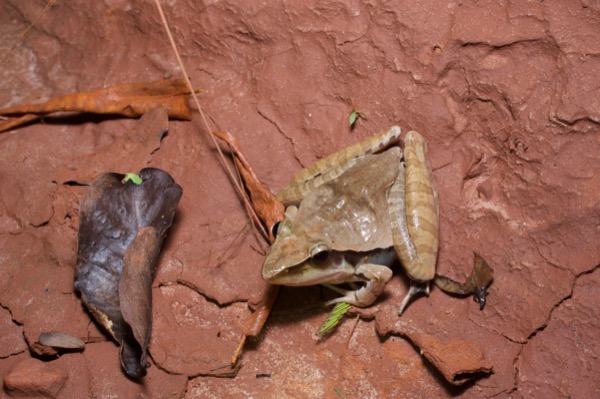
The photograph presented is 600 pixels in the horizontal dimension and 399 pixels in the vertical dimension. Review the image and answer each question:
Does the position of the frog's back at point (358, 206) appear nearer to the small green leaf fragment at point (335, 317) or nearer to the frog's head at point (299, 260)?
the frog's head at point (299, 260)

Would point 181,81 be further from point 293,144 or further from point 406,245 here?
point 406,245

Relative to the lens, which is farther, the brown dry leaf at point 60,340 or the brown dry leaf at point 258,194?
the brown dry leaf at point 258,194

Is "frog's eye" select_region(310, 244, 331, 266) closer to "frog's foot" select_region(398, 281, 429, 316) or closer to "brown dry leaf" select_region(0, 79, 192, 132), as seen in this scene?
"frog's foot" select_region(398, 281, 429, 316)

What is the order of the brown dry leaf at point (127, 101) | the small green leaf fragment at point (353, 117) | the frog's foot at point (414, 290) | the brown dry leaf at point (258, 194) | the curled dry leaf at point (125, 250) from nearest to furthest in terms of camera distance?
the curled dry leaf at point (125, 250), the frog's foot at point (414, 290), the brown dry leaf at point (258, 194), the small green leaf fragment at point (353, 117), the brown dry leaf at point (127, 101)

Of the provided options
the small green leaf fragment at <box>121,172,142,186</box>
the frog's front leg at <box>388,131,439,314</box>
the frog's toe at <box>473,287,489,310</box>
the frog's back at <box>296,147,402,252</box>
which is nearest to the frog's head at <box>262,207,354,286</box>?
the frog's back at <box>296,147,402,252</box>

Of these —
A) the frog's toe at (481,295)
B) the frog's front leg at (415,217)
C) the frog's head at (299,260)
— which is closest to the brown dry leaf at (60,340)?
the frog's head at (299,260)

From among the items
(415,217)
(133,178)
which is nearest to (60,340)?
(133,178)

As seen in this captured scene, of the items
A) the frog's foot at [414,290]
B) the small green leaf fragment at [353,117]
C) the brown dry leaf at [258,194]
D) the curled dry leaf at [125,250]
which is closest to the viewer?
the curled dry leaf at [125,250]
